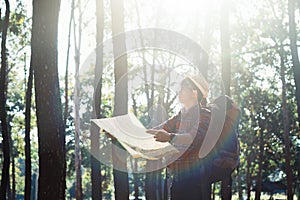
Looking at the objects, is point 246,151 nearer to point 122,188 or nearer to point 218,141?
point 122,188

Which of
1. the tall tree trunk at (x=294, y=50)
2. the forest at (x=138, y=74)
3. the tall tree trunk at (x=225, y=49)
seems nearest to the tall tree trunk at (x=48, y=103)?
the forest at (x=138, y=74)

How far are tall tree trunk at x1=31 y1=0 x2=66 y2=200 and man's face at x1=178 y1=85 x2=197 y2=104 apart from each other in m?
1.62

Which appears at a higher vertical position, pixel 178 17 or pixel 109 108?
pixel 178 17

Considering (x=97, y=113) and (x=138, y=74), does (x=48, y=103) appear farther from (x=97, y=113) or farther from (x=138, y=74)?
(x=138, y=74)

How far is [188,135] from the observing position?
4.54 m

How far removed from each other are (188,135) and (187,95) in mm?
435

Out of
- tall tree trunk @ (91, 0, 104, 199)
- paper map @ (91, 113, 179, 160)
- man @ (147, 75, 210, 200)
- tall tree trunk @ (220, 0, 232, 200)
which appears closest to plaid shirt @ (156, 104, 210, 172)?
man @ (147, 75, 210, 200)

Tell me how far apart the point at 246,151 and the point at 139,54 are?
44.3ft

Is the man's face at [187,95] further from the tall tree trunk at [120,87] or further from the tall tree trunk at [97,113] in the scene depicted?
the tall tree trunk at [97,113]

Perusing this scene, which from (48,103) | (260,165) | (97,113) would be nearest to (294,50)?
(97,113)

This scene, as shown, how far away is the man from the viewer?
4.55 meters

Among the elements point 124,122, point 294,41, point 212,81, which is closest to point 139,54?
point 212,81

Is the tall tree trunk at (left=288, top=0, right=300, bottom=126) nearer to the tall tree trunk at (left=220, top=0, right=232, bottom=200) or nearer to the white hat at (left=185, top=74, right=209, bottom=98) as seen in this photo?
the tall tree trunk at (left=220, top=0, right=232, bottom=200)

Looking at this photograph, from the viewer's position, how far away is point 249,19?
29.0 metres
